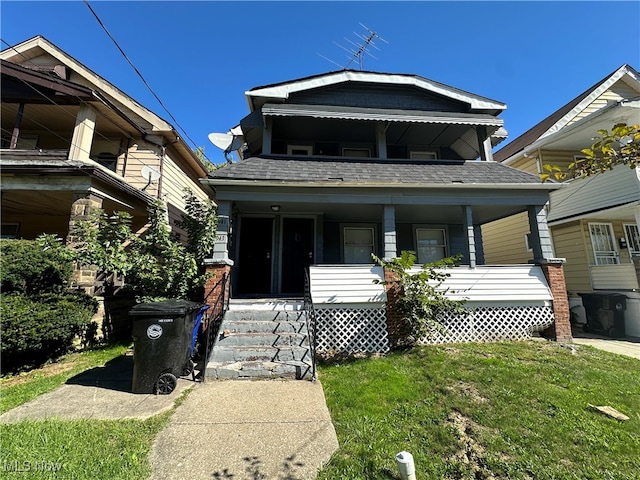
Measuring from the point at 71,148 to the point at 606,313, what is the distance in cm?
1592

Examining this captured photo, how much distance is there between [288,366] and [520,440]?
130 inches

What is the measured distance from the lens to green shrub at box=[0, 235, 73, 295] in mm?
5262

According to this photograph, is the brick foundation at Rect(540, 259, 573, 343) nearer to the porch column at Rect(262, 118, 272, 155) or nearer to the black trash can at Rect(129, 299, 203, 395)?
the porch column at Rect(262, 118, 272, 155)

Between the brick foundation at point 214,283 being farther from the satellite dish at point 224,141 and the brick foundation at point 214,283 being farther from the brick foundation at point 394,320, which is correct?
the satellite dish at point 224,141

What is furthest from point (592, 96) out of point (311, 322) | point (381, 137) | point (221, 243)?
point (221, 243)

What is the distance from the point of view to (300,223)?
29.8 feet

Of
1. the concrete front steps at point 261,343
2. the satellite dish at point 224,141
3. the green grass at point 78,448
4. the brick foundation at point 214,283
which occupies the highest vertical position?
the satellite dish at point 224,141

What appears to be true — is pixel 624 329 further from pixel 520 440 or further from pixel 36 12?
pixel 36 12

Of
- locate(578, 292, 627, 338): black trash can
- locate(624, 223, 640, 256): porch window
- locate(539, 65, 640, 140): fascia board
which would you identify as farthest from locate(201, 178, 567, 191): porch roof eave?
locate(624, 223, 640, 256): porch window

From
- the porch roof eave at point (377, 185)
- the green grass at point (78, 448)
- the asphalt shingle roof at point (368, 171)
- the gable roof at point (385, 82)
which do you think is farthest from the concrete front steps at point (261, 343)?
the gable roof at point (385, 82)

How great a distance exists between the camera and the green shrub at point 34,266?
17.3 ft

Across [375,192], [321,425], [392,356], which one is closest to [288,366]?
[321,425]

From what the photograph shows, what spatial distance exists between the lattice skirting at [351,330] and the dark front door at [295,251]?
2.37m

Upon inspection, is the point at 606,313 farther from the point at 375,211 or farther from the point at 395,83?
the point at 395,83
